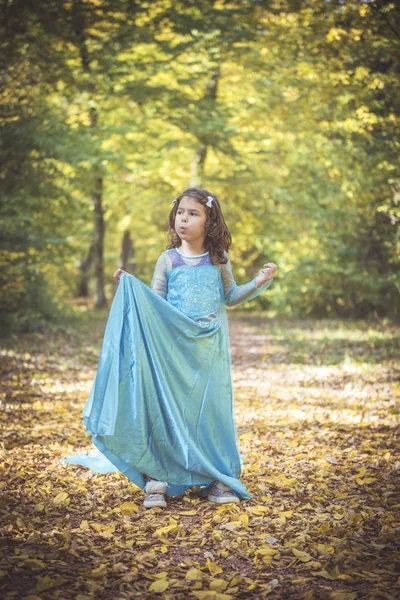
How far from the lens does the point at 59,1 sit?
9.03 metres

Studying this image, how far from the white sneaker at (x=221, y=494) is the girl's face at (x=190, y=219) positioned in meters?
1.70

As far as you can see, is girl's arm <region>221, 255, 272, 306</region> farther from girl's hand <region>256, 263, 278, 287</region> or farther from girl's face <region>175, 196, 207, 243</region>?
girl's face <region>175, 196, 207, 243</region>

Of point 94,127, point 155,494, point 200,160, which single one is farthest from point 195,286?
point 200,160

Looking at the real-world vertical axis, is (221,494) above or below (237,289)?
below

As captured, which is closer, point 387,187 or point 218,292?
point 218,292

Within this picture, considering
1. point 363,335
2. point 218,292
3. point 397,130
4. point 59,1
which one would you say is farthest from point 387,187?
point 218,292

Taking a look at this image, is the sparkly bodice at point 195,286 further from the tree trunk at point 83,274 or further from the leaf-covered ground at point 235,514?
the tree trunk at point 83,274

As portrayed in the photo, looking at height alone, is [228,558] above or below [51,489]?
above

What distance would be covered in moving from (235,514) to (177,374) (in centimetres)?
96

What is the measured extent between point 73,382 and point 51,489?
3.90 meters

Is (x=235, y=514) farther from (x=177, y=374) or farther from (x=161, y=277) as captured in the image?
(x=161, y=277)

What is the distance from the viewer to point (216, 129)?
581 inches

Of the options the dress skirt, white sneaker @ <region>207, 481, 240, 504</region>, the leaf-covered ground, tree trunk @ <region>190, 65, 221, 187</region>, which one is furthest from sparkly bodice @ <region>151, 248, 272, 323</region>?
tree trunk @ <region>190, 65, 221, 187</region>

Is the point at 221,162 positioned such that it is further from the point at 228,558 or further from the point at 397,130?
the point at 228,558
